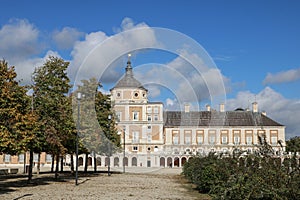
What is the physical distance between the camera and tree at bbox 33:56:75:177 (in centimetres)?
2703

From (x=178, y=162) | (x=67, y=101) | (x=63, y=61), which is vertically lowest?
(x=178, y=162)

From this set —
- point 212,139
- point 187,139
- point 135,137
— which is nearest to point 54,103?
point 135,137

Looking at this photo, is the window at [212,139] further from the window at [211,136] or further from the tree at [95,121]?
the tree at [95,121]

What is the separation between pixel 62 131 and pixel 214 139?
242ft

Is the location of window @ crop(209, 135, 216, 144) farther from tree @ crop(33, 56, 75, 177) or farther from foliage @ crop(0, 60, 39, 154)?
foliage @ crop(0, 60, 39, 154)

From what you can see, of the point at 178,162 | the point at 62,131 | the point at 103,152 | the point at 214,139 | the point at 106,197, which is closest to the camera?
the point at 106,197

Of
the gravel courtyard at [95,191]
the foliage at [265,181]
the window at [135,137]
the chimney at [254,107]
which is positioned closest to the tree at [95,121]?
the gravel courtyard at [95,191]

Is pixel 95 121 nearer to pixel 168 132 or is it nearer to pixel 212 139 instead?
pixel 168 132

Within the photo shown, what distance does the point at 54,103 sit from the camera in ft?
90.8

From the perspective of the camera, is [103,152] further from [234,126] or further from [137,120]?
[234,126]

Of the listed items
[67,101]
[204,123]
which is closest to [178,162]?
[204,123]

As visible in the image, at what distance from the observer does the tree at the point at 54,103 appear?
27.0 meters

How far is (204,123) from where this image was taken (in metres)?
102

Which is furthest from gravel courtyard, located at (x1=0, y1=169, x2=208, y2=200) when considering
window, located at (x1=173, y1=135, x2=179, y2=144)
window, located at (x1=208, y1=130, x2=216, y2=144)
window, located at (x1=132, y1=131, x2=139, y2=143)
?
window, located at (x1=208, y1=130, x2=216, y2=144)
